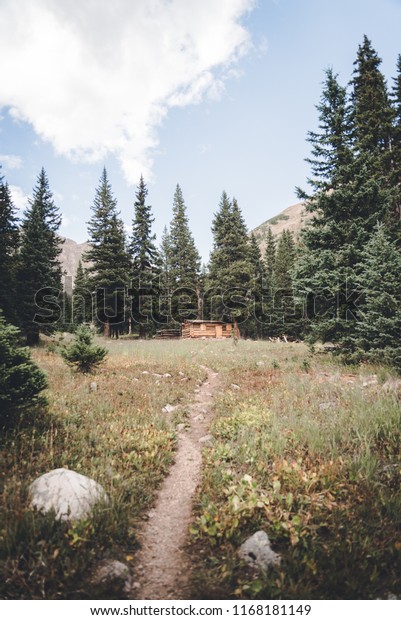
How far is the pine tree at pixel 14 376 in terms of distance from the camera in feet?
18.2

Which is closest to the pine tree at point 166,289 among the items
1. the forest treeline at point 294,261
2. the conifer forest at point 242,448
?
the forest treeline at point 294,261

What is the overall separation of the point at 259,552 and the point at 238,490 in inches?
39.1

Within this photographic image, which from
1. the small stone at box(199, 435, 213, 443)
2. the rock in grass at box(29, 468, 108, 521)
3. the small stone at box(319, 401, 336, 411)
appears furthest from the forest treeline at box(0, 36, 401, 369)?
the rock in grass at box(29, 468, 108, 521)

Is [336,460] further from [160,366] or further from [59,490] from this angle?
[160,366]

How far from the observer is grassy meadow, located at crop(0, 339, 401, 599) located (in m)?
2.93

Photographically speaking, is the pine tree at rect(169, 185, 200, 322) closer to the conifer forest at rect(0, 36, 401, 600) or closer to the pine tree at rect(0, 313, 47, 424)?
the conifer forest at rect(0, 36, 401, 600)

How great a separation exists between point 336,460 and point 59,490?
13.5 feet

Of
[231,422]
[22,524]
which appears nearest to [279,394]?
[231,422]

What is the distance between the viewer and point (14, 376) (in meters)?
5.70

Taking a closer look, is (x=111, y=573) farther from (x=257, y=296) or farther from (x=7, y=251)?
(x=257, y=296)

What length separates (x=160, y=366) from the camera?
1405cm

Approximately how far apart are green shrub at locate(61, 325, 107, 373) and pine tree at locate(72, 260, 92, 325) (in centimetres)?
2405

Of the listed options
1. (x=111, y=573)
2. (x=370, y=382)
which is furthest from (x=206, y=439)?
(x=370, y=382)

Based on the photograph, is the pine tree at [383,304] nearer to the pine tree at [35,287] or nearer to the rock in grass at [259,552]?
the rock in grass at [259,552]
